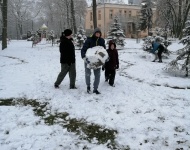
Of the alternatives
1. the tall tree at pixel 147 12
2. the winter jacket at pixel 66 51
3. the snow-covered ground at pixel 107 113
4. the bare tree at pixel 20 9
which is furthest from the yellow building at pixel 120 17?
the winter jacket at pixel 66 51

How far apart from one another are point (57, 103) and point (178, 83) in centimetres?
476

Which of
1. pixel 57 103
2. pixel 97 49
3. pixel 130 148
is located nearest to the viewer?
pixel 130 148

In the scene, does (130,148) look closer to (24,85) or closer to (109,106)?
(109,106)

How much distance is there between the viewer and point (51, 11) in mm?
55688

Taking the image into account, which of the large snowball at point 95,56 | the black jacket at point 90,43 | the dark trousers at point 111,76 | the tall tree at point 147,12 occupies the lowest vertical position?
the dark trousers at point 111,76

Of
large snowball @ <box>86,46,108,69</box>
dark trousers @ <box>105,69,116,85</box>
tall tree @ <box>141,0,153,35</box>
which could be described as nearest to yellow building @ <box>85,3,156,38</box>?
tall tree @ <box>141,0,153,35</box>

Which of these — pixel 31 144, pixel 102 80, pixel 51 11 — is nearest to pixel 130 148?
pixel 31 144

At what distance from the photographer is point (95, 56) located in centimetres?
748

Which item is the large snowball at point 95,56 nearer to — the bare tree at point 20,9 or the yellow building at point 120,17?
the yellow building at point 120,17

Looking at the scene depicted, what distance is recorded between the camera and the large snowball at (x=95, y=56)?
747 centimetres

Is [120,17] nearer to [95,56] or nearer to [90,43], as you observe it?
[90,43]

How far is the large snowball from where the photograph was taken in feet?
24.5

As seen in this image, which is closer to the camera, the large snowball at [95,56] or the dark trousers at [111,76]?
the large snowball at [95,56]

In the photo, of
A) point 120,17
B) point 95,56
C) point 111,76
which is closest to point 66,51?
point 95,56
